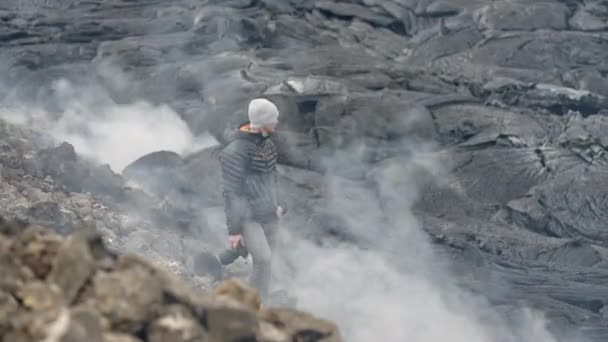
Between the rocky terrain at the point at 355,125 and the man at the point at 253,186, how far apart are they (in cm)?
104

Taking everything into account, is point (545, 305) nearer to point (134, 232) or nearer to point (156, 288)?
point (134, 232)

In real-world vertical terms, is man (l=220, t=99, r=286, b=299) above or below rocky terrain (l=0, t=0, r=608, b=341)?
above

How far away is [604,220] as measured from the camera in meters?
11.7

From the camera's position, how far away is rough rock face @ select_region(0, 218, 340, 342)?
446 cm

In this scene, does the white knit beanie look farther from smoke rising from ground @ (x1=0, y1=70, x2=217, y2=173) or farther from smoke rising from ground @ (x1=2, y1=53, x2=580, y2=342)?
smoke rising from ground @ (x1=0, y1=70, x2=217, y2=173)

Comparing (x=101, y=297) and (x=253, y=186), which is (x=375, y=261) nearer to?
(x=253, y=186)

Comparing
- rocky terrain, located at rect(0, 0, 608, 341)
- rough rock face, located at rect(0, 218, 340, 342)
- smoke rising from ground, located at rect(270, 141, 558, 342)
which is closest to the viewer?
rough rock face, located at rect(0, 218, 340, 342)

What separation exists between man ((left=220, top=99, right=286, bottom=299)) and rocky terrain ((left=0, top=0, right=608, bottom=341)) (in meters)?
1.04

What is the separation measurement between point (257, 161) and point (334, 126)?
4.43 meters

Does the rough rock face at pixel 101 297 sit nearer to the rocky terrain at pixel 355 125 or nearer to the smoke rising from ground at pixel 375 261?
the smoke rising from ground at pixel 375 261

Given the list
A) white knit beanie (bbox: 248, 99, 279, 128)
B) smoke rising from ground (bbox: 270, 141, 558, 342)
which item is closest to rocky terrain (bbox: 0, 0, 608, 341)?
smoke rising from ground (bbox: 270, 141, 558, 342)

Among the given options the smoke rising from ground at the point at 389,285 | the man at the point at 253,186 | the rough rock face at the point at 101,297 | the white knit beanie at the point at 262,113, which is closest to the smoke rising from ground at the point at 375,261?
the smoke rising from ground at the point at 389,285

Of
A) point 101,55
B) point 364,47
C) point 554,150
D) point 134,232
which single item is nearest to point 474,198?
point 554,150

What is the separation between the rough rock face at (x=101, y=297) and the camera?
4.46m
